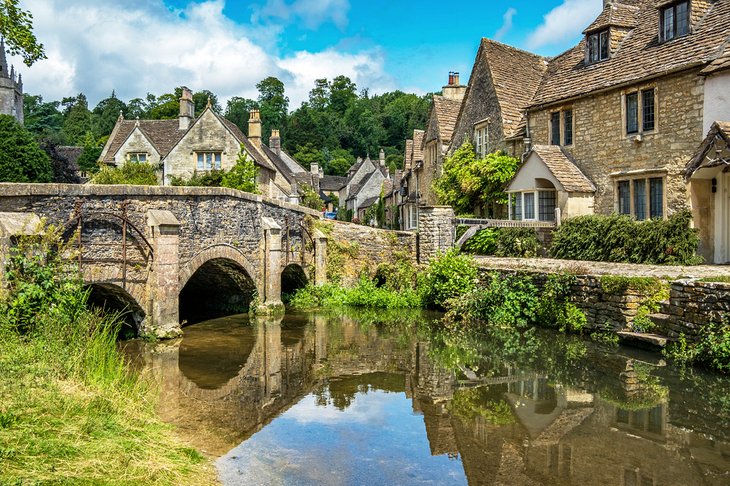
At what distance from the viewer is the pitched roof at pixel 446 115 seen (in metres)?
31.8

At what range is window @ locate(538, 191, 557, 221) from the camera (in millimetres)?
22125

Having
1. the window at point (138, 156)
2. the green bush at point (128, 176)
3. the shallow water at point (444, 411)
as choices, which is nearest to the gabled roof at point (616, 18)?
the shallow water at point (444, 411)

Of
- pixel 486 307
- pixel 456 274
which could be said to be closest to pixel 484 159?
pixel 456 274

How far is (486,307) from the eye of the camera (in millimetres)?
Result: 16891

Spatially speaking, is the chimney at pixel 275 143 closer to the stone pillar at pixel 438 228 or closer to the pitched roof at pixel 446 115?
the pitched roof at pixel 446 115

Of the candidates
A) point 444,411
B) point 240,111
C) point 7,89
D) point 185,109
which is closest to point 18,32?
point 444,411

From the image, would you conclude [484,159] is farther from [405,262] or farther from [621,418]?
[621,418]

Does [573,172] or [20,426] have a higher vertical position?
[573,172]

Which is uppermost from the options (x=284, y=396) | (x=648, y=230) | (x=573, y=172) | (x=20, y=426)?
(x=573, y=172)

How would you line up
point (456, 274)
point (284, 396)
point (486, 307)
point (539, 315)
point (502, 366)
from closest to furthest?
point (284, 396), point (502, 366), point (539, 315), point (486, 307), point (456, 274)

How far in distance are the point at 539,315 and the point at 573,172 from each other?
823 cm

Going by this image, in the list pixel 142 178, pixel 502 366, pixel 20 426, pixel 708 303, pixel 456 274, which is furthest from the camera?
pixel 142 178

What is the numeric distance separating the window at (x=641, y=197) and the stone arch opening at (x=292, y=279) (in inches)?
446

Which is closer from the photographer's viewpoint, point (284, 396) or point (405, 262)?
point (284, 396)
